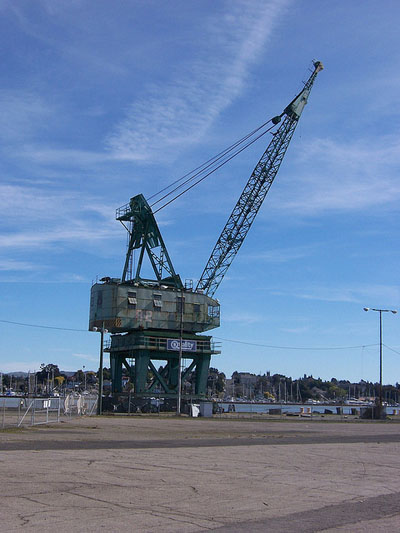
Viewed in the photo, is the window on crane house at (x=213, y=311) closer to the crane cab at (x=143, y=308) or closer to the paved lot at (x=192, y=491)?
the crane cab at (x=143, y=308)

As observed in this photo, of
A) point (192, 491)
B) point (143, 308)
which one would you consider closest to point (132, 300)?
point (143, 308)

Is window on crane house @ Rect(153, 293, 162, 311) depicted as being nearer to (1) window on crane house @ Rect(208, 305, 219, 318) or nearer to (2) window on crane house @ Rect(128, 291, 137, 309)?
(2) window on crane house @ Rect(128, 291, 137, 309)

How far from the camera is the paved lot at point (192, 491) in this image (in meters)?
10.8

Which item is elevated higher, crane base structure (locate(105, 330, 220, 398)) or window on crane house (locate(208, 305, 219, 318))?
window on crane house (locate(208, 305, 219, 318))

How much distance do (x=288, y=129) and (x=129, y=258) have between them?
32574mm

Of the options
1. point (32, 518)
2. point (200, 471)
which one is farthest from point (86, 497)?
point (200, 471)

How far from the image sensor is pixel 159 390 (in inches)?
3760

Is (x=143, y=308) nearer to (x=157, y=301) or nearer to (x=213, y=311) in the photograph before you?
(x=157, y=301)

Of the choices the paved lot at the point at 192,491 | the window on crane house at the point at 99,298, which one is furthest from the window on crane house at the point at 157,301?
the paved lot at the point at 192,491

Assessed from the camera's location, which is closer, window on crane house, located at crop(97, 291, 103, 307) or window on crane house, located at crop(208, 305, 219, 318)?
window on crane house, located at crop(97, 291, 103, 307)

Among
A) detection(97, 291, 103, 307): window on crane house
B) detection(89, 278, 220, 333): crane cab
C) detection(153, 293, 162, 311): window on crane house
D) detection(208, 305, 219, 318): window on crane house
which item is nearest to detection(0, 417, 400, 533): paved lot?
detection(89, 278, 220, 333): crane cab

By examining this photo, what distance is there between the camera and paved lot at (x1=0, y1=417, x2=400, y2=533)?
35.3ft

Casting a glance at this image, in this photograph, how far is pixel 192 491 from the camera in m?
14.1

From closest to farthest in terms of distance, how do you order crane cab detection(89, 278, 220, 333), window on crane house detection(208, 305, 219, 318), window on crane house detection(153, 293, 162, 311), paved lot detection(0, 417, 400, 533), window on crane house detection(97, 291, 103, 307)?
paved lot detection(0, 417, 400, 533) → crane cab detection(89, 278, 220, 333) → window on crane house detection(97, 291, 103, 307) → window on crane house detection(153, 293, 162, 311) → window on crane house detection(208, 305, 219, 318)
